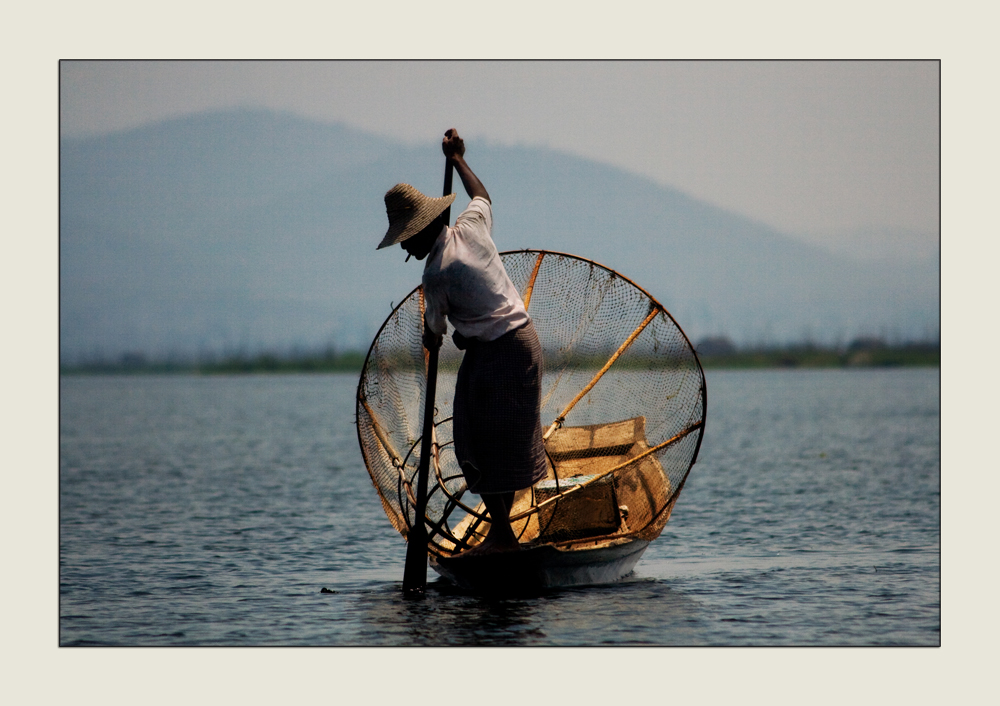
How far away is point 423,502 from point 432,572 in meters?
1.19

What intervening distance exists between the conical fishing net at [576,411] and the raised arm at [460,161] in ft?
3.44

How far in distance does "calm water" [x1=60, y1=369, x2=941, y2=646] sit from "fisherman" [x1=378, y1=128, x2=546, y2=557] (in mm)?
802

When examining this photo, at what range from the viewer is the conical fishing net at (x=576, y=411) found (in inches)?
314

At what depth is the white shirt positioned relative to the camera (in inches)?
267

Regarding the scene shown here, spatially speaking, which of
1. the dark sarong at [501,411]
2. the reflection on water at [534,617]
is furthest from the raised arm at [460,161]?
the reflection on water at [534,617]

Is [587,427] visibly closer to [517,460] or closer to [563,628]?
[517,460]

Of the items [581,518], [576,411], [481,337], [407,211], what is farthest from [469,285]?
[576,411]

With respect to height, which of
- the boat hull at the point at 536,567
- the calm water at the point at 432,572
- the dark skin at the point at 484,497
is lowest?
the calm water at the point at 432,572

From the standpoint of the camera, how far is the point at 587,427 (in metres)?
8.92

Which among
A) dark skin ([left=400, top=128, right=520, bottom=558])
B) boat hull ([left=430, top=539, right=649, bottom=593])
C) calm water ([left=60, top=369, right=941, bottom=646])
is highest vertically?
dark skin ([left=400, top=128, right=520, bottom=558])

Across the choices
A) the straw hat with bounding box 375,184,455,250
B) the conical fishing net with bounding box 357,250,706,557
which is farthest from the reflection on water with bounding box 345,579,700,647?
the straw hat with bounding box 375,184,455,250

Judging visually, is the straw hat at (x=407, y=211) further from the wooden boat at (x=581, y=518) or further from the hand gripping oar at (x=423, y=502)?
the wooden boat at (x=581, y=518)

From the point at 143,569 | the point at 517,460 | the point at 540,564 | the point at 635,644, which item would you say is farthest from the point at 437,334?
the point at 143,569

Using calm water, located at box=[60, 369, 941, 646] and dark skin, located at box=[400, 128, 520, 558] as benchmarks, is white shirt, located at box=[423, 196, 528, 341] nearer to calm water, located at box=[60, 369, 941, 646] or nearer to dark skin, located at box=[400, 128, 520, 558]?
dark skin, located at box=[400, 128, 520, 558]
